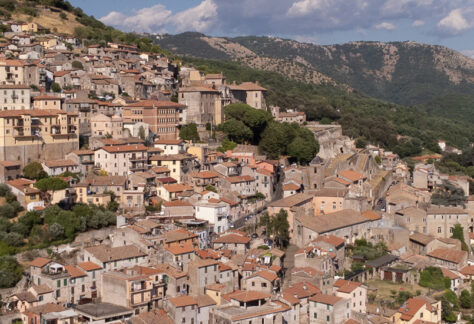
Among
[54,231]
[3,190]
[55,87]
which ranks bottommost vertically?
[54,231]

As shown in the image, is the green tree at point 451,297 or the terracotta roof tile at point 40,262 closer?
the terracotta roof tile at point 40,262

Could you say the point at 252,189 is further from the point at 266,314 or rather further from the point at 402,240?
the point at 266,314

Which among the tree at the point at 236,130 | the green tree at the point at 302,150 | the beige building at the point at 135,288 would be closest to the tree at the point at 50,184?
the beige building at the point at 135,288

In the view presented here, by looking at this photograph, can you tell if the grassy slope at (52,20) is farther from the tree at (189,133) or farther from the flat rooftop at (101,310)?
the flat rooftop at (101,310)

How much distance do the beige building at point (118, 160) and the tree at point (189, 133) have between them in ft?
28.1

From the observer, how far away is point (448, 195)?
55.8 metres

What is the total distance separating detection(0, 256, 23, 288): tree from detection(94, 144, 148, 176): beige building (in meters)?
11.7

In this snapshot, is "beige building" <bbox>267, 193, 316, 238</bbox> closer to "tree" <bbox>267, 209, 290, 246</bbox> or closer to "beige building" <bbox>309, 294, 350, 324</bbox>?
"tree" <bbox>267, 209, 290, 246</bbox>

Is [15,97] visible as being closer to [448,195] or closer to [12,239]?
[12,239]

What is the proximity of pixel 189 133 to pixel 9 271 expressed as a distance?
2330 centimetres

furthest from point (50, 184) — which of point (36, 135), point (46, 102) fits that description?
point (46, 102)

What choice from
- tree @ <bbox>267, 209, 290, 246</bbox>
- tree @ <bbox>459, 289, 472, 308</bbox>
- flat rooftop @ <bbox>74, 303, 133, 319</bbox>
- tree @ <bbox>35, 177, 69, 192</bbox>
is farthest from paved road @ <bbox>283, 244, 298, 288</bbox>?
tree @ <bbox>35, 177, 69, 192</bbox>

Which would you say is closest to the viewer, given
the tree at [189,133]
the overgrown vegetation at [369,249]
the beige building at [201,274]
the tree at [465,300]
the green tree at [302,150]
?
the beige building at [201,274]

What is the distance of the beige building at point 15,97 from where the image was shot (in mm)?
47656
